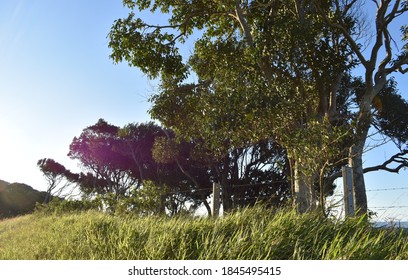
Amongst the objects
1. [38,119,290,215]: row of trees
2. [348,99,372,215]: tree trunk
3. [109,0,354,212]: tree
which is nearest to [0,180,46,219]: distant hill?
[38,119,290,215]: row of trees

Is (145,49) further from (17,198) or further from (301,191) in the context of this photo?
(17,198)

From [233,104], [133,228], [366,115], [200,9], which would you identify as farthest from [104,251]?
[200,9]

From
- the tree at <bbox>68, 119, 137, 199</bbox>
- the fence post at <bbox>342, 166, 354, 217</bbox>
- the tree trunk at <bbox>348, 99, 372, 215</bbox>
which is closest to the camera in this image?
the fence post at <bbox>342, 166, 354, 217</bbox>

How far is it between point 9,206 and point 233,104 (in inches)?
1040

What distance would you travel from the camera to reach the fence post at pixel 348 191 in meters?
9.11

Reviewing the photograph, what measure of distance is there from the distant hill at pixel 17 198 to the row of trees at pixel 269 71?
21.4m

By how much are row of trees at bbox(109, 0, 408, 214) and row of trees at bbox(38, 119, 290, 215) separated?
7.16 metres

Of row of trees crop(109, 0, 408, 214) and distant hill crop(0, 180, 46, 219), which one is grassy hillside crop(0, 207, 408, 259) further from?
distant hill crop(0, 180, 46, 219)

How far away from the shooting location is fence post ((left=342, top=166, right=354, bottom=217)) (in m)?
9.11

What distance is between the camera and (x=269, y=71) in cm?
1324

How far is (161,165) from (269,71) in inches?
648

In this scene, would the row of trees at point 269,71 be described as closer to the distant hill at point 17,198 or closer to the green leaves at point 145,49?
the green leaves at point 145,49

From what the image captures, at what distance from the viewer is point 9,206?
3225 cm
